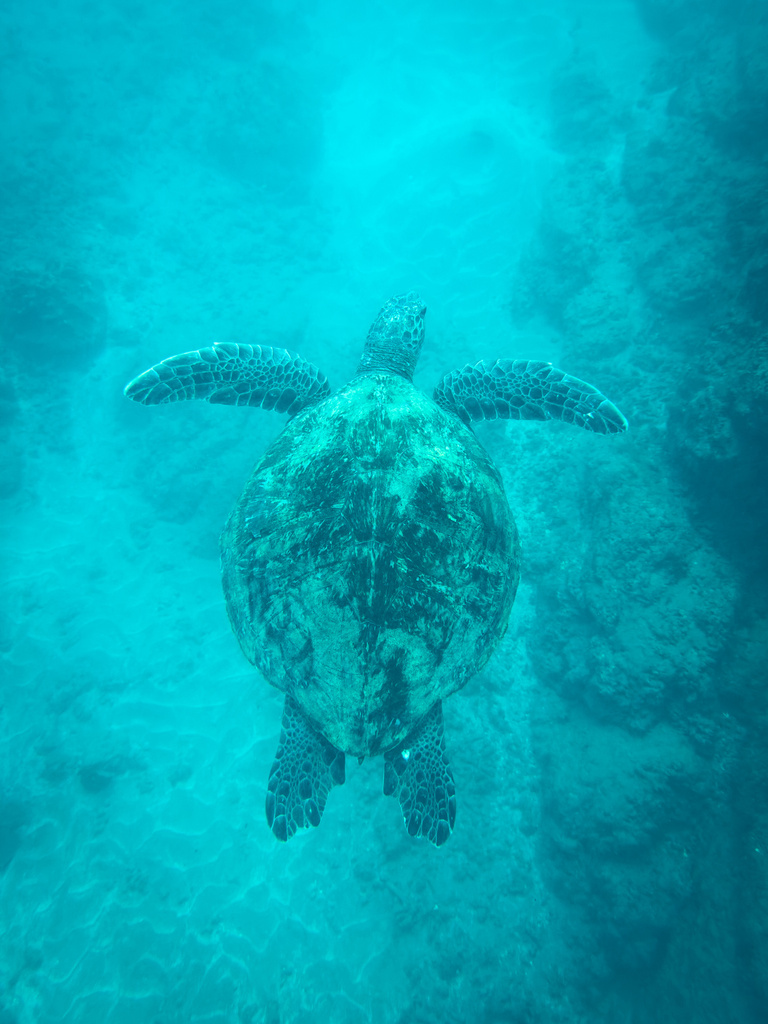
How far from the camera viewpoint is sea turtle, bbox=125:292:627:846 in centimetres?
298

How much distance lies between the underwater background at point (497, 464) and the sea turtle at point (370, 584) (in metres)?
2.93

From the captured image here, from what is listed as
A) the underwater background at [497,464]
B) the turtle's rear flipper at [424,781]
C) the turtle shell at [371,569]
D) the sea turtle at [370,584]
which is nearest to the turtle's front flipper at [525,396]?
the sea turtle at [370,584]

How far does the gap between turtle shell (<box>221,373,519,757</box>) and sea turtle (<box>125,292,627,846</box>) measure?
0.04 feet

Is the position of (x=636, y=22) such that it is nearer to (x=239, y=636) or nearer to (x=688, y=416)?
(x=688, y=416)

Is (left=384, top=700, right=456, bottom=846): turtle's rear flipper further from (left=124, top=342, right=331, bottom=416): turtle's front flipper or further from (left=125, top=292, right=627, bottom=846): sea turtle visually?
(left=124, top=342, right=331, bottom=416): turtle's front flipper

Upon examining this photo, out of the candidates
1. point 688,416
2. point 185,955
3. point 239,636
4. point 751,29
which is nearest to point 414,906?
point 185,955

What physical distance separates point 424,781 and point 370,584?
2.18 metres

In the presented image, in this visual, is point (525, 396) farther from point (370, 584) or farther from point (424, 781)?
point (424, 781)

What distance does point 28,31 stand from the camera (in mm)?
15008

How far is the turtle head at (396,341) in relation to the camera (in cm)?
604

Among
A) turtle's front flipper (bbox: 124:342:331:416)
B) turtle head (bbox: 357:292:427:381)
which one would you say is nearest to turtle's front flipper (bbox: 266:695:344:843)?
turtle's front flipper (bbox: 124:342:331:416)

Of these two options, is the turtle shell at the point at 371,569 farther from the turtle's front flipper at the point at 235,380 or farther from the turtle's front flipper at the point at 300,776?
the turtle's front flipper at the point at 235,380

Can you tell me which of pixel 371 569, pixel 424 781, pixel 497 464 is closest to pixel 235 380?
pixel 371 569

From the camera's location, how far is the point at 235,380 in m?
5.41
